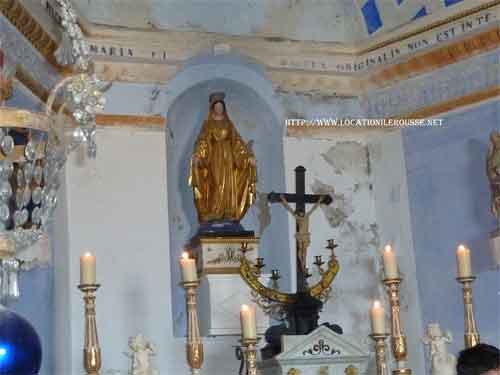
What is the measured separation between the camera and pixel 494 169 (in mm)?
4945

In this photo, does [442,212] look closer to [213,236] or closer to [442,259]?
[442,259]

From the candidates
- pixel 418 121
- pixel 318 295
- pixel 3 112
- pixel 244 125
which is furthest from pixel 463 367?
pixel 244 125

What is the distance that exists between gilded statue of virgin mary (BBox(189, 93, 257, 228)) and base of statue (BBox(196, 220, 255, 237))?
1.1 inches

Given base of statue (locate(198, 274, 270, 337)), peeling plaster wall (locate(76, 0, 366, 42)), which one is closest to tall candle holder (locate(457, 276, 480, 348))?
base of statue (locate(198, 274, 270, 337))

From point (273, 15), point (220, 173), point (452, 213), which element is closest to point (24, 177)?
point (220, 173)

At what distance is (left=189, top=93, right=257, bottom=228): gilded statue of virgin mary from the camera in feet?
17.5

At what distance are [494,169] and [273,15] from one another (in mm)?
1688

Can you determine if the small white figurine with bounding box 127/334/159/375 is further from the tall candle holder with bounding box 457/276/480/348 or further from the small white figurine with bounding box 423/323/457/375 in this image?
the tall candle holder with bounding box 457/276/480/348

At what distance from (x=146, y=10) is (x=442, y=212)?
2004mm

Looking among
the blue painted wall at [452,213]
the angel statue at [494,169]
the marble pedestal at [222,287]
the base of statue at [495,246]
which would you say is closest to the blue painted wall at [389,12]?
the blue painted wall at [452,213]

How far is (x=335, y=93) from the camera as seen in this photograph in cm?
583

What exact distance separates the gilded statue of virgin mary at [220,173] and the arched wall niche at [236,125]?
0.24m

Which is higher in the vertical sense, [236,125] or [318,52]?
[318,52]

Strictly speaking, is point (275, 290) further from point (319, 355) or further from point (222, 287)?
point (222, 287)
